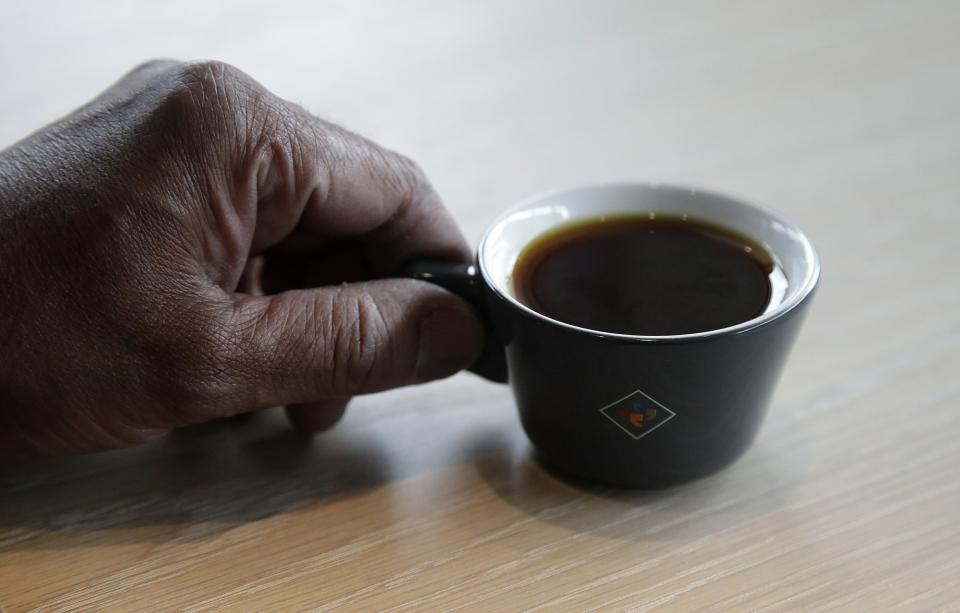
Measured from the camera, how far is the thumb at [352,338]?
606 mm

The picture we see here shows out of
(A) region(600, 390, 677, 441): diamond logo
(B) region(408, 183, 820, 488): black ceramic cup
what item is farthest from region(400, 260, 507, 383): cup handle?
(A) region(600, 390, 677, 441): diamond logo

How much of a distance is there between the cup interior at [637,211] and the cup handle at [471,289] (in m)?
0.02

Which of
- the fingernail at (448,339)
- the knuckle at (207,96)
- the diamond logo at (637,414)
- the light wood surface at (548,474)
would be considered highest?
the knuckle at (207,96)

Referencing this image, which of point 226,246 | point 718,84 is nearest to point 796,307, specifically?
point 226,246

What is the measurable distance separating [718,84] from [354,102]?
40 cm

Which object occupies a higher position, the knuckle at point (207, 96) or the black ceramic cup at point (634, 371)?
the knuckle at point (207, 96)

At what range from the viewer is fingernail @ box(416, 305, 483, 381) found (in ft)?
2.15

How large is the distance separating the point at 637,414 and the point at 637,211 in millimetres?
186

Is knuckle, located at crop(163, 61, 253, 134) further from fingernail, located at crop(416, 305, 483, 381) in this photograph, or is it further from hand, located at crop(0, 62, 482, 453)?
fingernail, located at crop(416, 305, 483, 381)

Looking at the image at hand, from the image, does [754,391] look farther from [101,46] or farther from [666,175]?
[101,46]

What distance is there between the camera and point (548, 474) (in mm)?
682

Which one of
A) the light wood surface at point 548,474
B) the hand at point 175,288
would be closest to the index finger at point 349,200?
the hand at point 175,288

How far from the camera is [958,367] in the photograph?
0.76 m

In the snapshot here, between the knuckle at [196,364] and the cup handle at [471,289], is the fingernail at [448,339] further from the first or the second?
the knuckle at [196,364]
